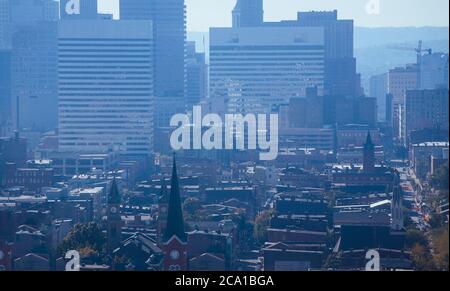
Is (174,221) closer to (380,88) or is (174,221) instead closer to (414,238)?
(414,238)

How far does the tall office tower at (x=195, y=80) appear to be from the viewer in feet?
147

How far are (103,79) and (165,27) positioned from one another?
9637mm

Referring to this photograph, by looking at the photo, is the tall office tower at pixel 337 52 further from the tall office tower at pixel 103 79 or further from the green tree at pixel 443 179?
the green tree at pixel 443 179

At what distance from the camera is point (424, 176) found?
2244cm

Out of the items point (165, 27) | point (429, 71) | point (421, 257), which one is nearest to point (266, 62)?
point (165, 27)

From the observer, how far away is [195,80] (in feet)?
150

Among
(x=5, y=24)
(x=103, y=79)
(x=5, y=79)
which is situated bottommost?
(x=103, y=79)

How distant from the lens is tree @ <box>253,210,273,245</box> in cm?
1755

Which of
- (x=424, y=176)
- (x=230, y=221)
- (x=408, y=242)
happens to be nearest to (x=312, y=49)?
(x=424, y=176)

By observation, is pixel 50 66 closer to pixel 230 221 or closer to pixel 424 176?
pixel 424 176

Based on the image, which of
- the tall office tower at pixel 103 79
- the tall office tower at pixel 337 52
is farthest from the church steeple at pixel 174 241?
the tall office tower at pixel 337 52

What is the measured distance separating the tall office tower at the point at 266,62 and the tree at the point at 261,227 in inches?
906

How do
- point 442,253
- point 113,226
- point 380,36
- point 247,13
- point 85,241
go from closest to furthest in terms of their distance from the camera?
point 442,253 → point 85,241 → point 113,226 → point 380,36 → point 247,13
